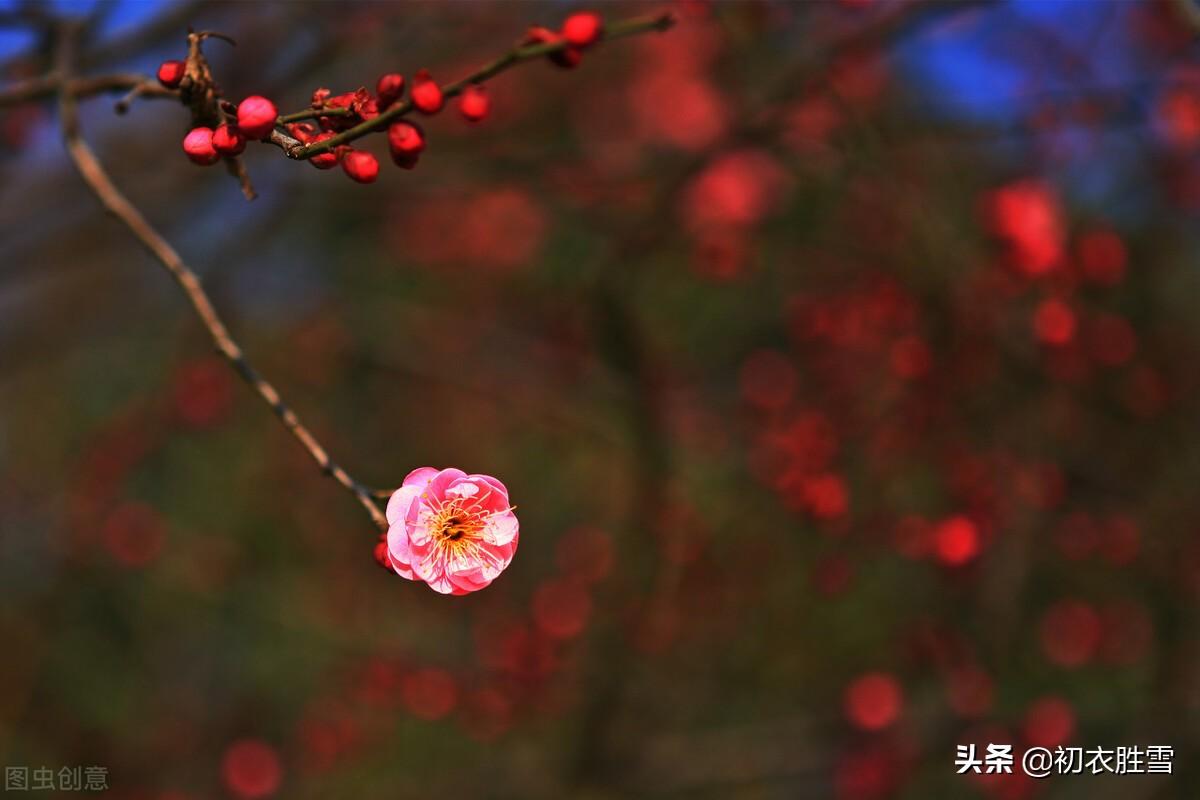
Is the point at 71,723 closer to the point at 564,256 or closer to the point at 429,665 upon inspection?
the point at 429,665

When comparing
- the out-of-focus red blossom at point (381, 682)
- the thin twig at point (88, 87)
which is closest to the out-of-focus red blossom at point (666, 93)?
the out-of-focus red blossom at point (381, 682)

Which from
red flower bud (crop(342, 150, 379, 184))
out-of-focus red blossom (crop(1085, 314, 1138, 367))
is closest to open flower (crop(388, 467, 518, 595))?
red flower bud (crop(342, 150, 379, 184))

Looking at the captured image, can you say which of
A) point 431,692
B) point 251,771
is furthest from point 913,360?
point 251,771

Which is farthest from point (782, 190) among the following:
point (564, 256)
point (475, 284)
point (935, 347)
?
point (935, 347)

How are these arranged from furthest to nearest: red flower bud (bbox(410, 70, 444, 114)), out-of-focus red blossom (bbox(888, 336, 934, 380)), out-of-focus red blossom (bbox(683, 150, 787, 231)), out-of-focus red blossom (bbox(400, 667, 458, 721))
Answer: out-of-focus red blossom (bbox(683, 150, 787, 231)), out-of-focus red blossom (bbox(400, 667, 458, 721)), out-of-focus red blossom (bbox(888, 336, 934, 380)), red flower bud (bbox(410, 70, 444, 114))

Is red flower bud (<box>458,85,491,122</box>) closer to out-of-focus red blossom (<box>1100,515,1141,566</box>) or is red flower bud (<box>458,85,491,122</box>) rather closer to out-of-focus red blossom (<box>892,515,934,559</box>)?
out-of-focus red blossom (<box>892,515,934,559</box>)

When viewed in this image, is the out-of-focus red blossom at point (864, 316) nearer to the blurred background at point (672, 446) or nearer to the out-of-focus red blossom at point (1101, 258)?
the blurred background at point (672, 446)

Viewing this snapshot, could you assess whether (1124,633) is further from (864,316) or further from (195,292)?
(195,292)
